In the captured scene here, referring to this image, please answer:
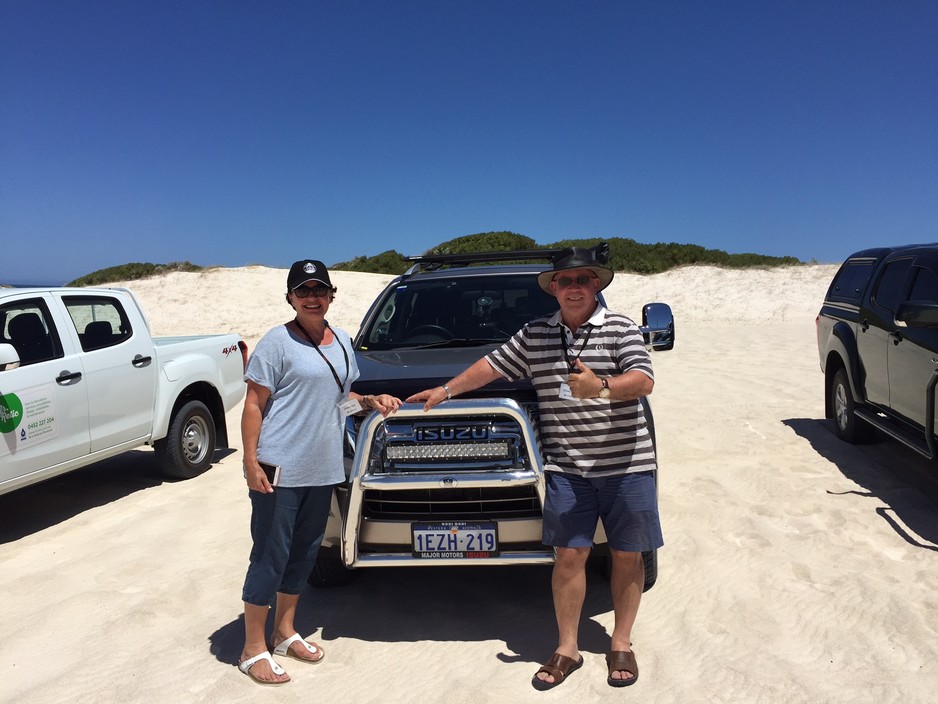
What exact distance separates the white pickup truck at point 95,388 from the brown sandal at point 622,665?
4048 millimetres

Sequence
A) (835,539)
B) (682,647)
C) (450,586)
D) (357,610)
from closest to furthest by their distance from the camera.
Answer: (682,647), (357,610), (450,586), (835,539)

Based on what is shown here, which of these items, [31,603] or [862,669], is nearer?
[862,669]

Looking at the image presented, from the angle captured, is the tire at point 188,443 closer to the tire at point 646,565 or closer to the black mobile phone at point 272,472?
the black mobile phone at point 272,472

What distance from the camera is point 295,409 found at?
3223mm

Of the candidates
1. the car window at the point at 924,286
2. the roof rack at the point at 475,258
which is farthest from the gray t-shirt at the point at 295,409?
the car window at the point at 924,286

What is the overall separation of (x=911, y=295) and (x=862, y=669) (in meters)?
3.88

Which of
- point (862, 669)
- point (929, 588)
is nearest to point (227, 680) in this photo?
point (862, 669)

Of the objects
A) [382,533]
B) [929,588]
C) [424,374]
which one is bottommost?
[929,588]

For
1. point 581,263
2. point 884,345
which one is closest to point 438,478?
point 581,263

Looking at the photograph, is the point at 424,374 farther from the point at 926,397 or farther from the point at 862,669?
the point at 926,397

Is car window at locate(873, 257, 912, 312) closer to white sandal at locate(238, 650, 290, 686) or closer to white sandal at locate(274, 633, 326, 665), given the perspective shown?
white sandal at locate(274, 633, 326, 665)

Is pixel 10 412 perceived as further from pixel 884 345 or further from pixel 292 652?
pixel 884 345

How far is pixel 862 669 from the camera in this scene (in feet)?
11.0

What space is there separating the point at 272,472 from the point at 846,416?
6202mm
